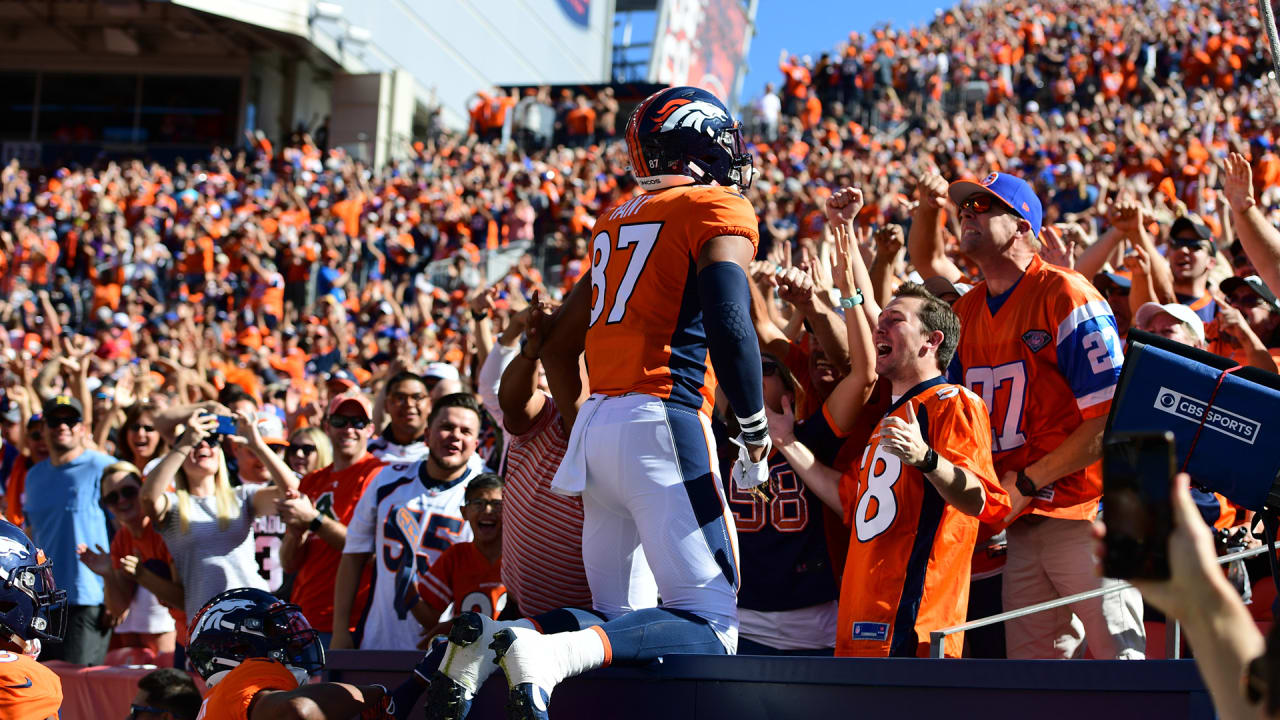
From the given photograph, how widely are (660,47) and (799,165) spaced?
19164 mm

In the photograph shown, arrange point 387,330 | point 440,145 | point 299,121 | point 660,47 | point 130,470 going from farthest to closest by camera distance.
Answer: point 660,47, point 299,121, point 440,145, point 387,330, point 130,470

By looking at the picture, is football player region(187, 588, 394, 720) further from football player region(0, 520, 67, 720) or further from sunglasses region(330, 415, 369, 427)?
sunglasses region(330, 415, 369, 427)

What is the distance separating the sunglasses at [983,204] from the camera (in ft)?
15.8

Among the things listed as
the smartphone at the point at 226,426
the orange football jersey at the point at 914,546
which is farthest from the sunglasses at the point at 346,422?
the orange football jersey at the point at 914,546

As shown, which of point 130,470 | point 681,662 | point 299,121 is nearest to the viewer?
point 681,662

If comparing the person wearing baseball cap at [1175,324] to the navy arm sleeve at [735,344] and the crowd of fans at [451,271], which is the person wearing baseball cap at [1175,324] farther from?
the navy arm sleeve at [735,344]

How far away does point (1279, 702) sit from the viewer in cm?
148

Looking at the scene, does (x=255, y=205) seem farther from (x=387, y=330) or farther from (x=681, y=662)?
(x=681, y=662)

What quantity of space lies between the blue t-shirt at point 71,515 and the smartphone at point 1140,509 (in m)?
7.78

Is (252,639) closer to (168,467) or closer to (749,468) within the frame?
(749,468)

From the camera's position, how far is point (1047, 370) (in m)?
4.55

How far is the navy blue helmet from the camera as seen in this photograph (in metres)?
4.18

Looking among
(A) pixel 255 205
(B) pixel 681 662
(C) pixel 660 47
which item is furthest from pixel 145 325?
(C) pixel 660 47

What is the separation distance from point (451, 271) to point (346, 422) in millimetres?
10283
